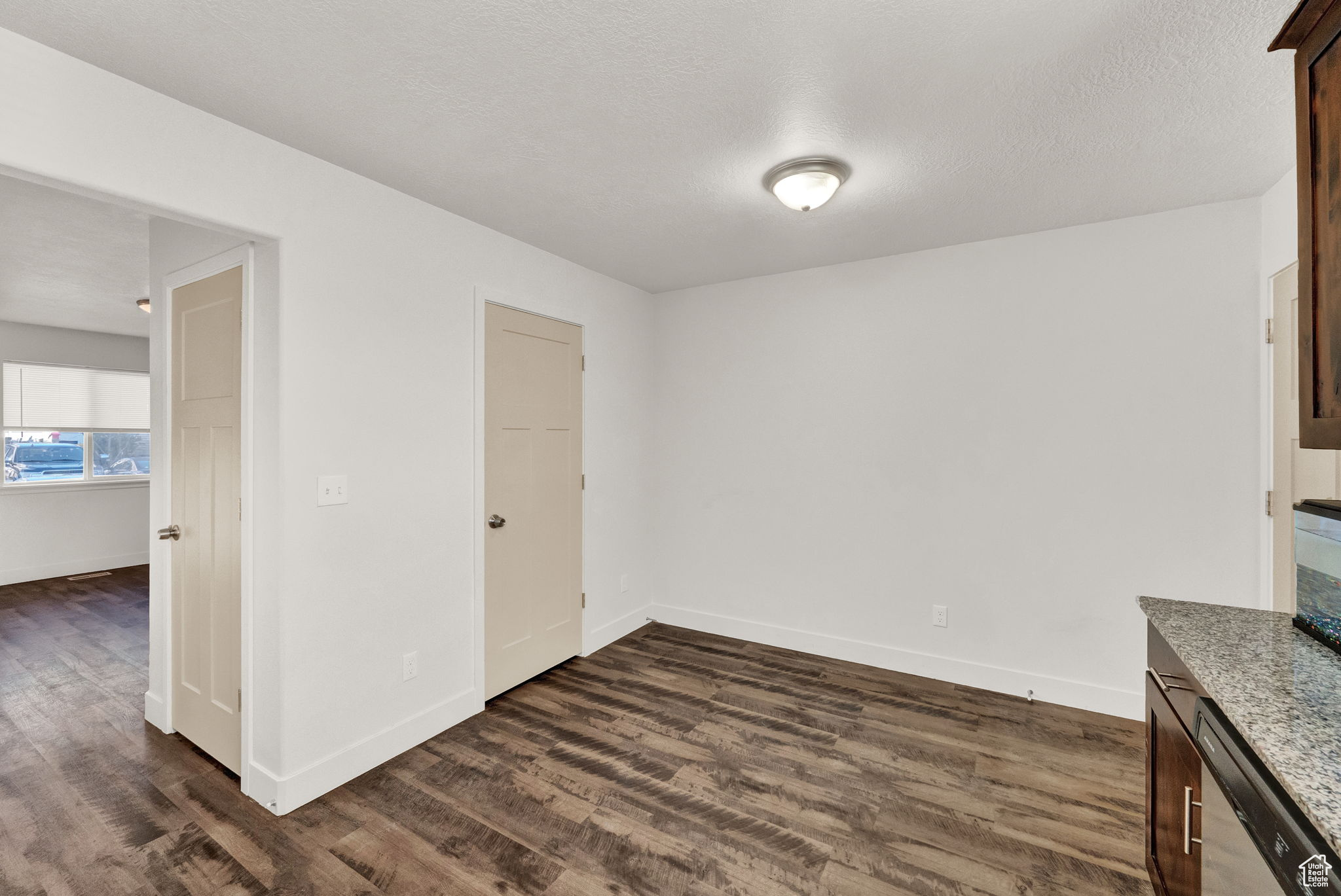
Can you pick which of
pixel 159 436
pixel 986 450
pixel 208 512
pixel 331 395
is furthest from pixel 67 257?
pixel 986 450

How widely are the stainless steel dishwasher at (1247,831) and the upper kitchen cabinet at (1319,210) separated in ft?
2.23

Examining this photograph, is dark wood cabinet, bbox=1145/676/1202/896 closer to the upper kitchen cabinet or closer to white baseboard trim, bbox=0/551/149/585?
the upper kitchen cabinet

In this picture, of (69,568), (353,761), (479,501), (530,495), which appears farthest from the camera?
(69,568)

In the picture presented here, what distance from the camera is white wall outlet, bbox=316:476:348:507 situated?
2.30 m

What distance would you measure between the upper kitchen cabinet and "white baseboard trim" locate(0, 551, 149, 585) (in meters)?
8.65

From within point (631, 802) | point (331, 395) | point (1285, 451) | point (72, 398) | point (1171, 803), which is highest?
point (72, 398)

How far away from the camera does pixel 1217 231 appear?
2715 mm

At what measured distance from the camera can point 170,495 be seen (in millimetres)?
2752

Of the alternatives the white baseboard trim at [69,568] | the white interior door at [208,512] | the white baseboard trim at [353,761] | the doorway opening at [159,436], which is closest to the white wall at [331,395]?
the white baseboard trim at [353,761]

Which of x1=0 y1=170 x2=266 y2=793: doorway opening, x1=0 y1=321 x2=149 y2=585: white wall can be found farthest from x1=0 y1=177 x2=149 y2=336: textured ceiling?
x1=0 y1=321 x2=149 y2=585: white wall

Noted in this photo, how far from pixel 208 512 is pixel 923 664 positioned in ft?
12.2

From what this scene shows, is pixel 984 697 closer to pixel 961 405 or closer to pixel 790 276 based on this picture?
pixel 961 405

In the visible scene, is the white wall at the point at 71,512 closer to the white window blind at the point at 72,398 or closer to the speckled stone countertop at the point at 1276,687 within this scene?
the white window blind at the point at 72,398

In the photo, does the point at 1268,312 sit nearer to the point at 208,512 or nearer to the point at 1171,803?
the point at 1171,803
